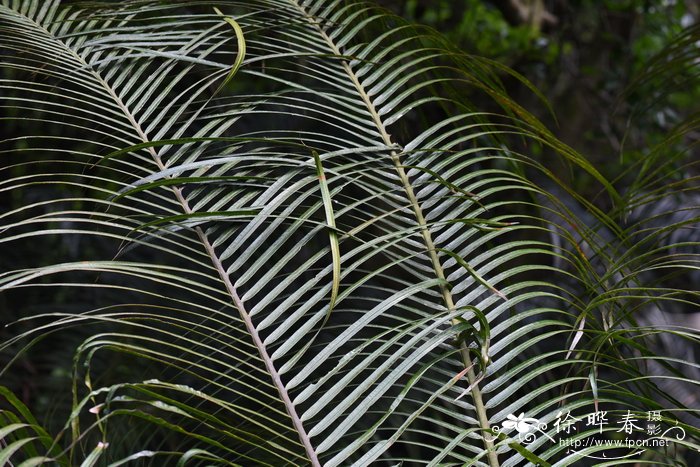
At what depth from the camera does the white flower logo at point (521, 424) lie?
0.72 m

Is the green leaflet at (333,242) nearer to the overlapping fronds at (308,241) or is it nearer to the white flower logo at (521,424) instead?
the overlapping fronds at (308,241)

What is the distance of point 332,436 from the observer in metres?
0.69

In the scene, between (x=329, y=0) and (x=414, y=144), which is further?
(x=329, y=0)

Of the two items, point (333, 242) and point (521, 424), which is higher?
point (333, 242)

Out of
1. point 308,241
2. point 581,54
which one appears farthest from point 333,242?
point 581,54

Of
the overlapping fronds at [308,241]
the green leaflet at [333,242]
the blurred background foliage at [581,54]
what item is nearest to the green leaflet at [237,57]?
the overlapping fronds at [308,241]

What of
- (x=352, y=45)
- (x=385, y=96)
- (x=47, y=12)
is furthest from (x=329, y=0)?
(x=47, y=12)

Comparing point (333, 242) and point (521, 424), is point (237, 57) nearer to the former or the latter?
point (333, 242)

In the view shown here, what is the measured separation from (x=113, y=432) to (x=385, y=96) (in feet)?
2.42

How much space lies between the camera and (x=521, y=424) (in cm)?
74

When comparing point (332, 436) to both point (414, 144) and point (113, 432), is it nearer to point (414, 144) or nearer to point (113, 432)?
point (414, 144)

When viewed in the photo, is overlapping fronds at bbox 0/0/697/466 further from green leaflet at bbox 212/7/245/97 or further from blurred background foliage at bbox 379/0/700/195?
blurred background foliage at bbox 379/0/700/195

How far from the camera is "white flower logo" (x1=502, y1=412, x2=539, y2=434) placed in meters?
0.72

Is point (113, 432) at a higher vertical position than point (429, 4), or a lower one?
lower
